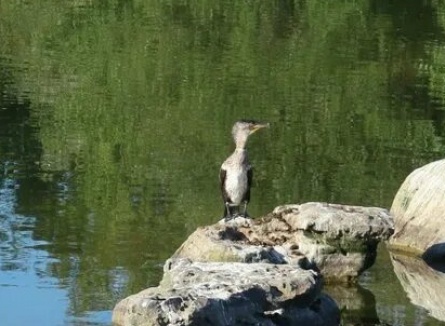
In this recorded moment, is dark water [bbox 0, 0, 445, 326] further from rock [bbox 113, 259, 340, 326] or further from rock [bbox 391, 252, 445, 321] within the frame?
rock [bbox 113, 259, 340, 326]

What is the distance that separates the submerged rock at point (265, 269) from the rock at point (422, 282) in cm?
53

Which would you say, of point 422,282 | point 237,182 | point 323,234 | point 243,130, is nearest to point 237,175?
point 237,182

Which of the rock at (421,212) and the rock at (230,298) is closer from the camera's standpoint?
the rock at (230,298)

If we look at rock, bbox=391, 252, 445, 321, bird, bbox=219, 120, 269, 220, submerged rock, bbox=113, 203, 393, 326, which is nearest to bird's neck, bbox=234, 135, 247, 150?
bird, bbox=219, 120, 269, 220

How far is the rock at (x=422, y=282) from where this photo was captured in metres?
12.0

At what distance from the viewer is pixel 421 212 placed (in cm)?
1363

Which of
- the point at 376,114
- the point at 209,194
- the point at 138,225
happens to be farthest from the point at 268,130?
the point at 138,225

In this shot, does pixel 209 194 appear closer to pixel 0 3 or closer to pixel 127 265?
pixel 127 265

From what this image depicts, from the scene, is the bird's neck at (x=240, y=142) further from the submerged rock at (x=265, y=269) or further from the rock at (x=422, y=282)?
the rock at (x=422, y=282)

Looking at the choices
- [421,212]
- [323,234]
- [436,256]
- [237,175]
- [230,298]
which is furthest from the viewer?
[421,212]

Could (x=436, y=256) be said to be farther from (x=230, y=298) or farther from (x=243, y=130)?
(x=230, y=298)

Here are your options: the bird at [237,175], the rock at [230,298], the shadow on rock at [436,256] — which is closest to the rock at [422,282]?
the shadow on rock at [436,256]

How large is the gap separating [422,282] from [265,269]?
2880 millimetres

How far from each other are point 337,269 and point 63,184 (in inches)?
197
